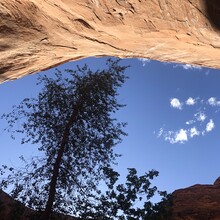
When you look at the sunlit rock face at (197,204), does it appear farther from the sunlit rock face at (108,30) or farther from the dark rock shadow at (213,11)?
the dark rock shadow at (213,11)

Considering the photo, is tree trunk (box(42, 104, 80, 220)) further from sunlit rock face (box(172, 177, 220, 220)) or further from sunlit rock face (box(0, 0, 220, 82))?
sunlit rock face (box(0, 0, 220, 82))

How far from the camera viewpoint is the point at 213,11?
322 centimetres

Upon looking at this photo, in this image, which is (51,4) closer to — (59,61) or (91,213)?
(59,61)

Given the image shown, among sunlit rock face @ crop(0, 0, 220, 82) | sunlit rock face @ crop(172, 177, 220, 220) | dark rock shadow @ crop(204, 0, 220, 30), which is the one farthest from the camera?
sunlit rock face @ crop(172, 177, 220, 220)

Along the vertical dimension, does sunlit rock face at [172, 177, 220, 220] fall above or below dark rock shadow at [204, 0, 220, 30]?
above

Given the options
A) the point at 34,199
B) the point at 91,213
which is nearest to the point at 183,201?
the point at 91,213

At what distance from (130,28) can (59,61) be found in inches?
91.9

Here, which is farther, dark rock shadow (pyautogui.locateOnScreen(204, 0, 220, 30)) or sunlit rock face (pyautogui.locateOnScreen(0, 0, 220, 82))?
sunlit rock face (pyautogui.locateOnScreen(0, 0, 220, 82))

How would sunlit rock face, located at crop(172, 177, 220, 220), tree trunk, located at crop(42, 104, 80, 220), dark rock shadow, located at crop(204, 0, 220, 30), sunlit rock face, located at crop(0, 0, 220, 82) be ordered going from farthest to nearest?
sunlit rock face, located at crop(172, 177, 220, 220) → tree trunk, located at crop(42, 104, 80, 220) → sunlit rock face, located at crop(0, 0, 220, 82) → dark rock shadow, located at crop(204, 0, 220, 30)

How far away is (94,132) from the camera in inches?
562

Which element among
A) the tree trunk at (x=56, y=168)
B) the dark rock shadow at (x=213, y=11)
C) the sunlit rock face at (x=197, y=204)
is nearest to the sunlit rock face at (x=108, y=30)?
the dark rock shadow at (x=213, y=11)

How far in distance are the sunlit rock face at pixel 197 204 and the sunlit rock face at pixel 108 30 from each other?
12992 mm

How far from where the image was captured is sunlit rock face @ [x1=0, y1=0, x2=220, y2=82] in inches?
135

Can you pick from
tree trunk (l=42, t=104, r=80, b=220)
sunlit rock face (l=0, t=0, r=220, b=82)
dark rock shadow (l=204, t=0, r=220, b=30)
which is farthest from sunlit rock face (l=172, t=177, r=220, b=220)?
dark rock shadow (l=204, t=0, r=220, b=30)
